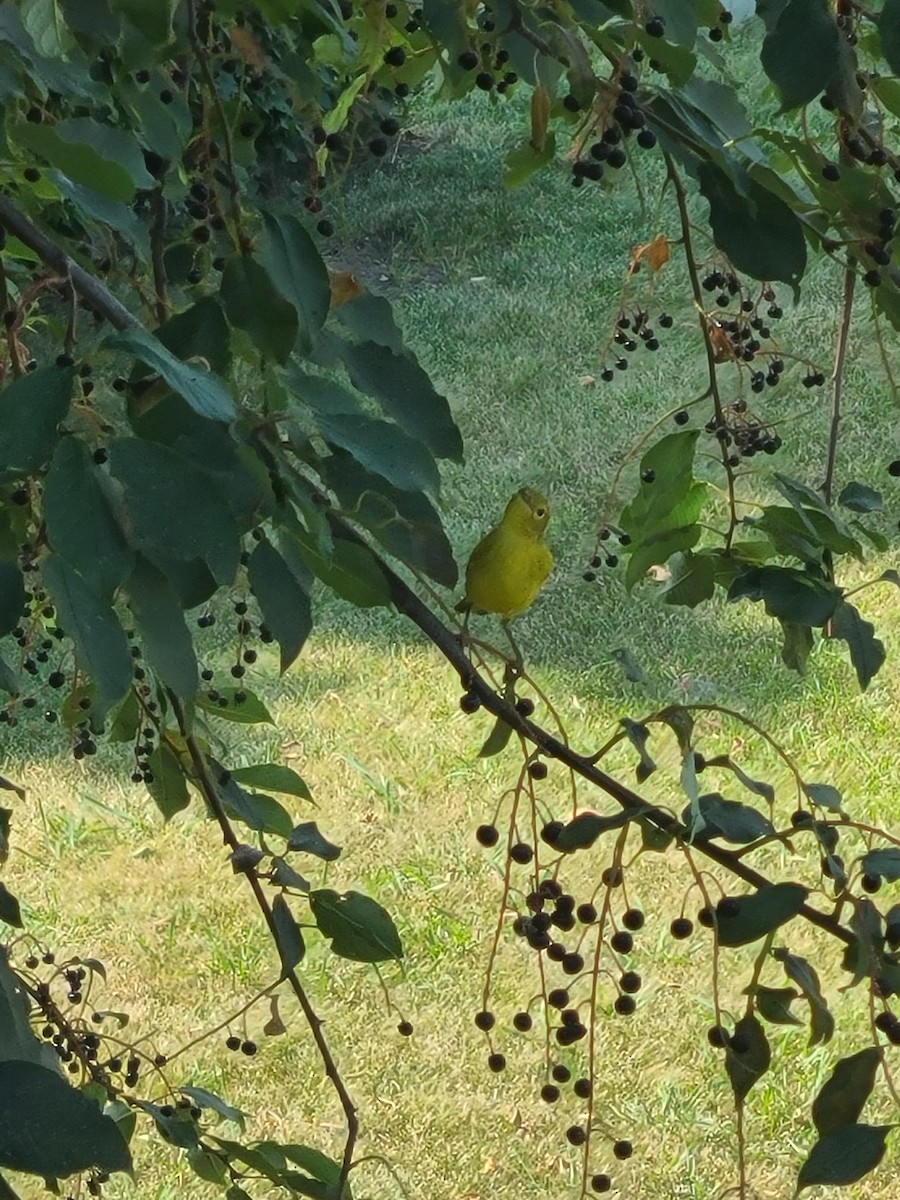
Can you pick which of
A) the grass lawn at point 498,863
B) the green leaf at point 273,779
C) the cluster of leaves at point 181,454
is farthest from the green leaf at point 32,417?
the grass lawn at point 498,863

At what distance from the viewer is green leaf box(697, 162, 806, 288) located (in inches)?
28.2

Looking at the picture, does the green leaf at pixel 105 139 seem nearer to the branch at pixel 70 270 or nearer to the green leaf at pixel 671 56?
the branch at pixel 70 270

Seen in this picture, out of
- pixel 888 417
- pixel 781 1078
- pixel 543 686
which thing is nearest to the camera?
pixel 781 1078

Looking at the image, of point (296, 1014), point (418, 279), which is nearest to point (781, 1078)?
point (296, 1014)

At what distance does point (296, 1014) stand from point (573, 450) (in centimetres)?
180

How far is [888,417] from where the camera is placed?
3.67 meters

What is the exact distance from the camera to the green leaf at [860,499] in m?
0.98

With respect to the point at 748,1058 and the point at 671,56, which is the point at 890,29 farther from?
the point at 748,1058

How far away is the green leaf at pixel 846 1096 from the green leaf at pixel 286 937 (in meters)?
0.27

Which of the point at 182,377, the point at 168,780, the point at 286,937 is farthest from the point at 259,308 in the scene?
the point at 168,780

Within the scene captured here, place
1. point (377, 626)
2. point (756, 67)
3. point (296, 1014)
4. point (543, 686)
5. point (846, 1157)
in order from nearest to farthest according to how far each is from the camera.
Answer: point (846, 1157) → point (296, 1014) → point (543, 686) → point (377, 626) → point (756, 67)

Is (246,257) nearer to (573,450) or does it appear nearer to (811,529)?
(811,529)

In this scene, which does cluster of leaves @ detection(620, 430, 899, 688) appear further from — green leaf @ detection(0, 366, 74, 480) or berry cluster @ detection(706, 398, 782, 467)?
green leaf @ detection(0, 366, 74, 480)

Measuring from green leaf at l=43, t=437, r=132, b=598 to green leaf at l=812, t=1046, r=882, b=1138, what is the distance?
1.21 ft
